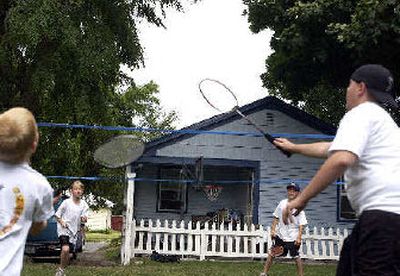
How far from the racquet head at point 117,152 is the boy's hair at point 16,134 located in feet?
27.3

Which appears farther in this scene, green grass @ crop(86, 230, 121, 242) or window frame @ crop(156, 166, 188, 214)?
green grass @ crop(86, 230, 121, 242)

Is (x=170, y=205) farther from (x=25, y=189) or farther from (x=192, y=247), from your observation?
(x=25, y=189)

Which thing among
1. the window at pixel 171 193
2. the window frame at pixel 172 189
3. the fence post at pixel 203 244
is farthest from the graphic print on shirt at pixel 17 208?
the window at pixel 171 193

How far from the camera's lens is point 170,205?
22.3 metres

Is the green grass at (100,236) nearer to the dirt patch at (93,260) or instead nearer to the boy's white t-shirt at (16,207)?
the dirt patch at (93,260)

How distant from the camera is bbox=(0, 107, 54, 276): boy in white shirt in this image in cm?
360

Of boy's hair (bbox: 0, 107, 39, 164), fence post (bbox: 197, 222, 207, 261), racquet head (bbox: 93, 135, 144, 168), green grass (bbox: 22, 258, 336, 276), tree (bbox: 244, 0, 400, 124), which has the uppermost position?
tree (bbox: 244, 0, 400, 124)

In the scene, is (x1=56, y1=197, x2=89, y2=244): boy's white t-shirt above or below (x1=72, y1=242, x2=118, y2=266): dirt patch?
above

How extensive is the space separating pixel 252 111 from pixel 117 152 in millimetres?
9174

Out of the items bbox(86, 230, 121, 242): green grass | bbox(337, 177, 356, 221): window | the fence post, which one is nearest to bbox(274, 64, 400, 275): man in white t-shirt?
the fence post

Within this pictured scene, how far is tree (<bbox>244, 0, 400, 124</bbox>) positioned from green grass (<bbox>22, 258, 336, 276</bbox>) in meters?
5.66

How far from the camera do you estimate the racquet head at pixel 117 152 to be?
1223 cm

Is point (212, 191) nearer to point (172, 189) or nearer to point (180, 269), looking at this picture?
point (172, 189)

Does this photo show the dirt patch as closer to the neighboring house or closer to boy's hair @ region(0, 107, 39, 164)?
the neighboring house
